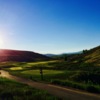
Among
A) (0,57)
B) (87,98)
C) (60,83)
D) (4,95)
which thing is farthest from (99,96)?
(0,57)

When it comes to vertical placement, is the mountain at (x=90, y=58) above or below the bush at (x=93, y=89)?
above

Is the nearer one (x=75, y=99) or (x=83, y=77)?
(x=75, y=99)

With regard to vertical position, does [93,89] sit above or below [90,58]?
below

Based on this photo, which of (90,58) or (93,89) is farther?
(90,58)

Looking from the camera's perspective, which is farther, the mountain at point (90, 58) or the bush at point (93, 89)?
the mountain at point (90, 58)

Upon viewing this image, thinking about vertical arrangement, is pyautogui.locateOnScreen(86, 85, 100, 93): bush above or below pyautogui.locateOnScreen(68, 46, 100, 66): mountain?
below

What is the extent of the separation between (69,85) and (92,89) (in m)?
5.24

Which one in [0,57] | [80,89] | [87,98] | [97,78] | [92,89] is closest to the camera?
[87,98]

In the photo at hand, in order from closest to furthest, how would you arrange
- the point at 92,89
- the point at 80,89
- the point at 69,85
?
the point at 92,89 < the point at 80,89 < the point at 69,85

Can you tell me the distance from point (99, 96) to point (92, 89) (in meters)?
3.08

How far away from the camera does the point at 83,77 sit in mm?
37625

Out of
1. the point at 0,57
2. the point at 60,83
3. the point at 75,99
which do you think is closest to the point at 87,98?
the point at 75,99

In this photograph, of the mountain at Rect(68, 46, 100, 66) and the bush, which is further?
the mountain at Rect(68, 46, 100, 66)

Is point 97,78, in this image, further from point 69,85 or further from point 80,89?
point 80,89
